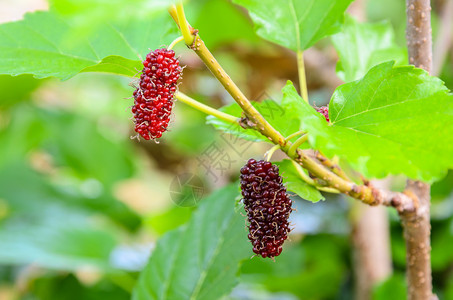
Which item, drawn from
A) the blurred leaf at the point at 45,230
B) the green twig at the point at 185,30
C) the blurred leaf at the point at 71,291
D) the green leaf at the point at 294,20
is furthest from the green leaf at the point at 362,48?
the blurred leaf at the point at 71,291

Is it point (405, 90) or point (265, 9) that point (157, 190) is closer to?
point (265, 9)

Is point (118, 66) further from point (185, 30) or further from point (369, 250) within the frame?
point (369, 250)

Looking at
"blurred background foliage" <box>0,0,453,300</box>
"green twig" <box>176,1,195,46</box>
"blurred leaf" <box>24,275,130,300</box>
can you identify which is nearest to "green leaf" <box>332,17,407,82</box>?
"blurred background foliage" <box>0,0,453,300</box>

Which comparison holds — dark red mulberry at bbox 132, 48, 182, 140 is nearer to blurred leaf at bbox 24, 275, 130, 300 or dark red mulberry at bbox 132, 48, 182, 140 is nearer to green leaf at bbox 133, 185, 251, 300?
green leaf at bbox 133, 185, 251, 300

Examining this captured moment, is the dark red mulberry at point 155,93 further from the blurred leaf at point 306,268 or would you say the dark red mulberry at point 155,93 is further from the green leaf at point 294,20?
the blurred leaf at point 306,268

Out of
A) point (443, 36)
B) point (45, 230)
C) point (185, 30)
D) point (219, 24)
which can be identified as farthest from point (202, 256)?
point (219, 24)

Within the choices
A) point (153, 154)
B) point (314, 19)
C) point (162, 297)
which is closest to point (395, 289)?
point (162, 297)
